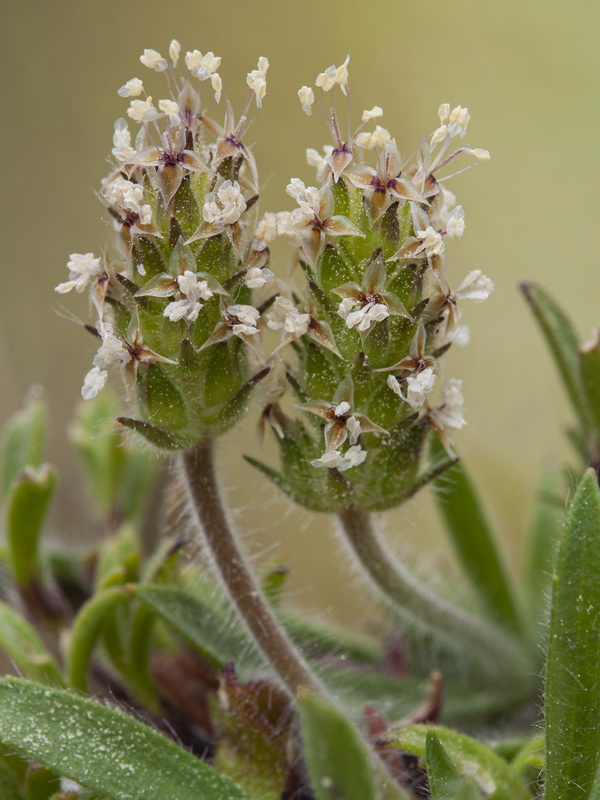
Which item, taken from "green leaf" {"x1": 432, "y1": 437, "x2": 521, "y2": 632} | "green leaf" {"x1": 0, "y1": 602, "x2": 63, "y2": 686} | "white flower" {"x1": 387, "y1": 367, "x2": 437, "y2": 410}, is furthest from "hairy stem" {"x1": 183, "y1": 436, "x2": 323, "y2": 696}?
"green leaf" {"x1": 432, "y1": 437, "x2": 521, "y2": 632}

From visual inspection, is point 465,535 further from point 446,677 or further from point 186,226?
point 186,226

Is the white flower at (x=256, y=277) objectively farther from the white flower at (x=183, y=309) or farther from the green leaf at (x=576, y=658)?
the green leaf at (x=576, y=658)

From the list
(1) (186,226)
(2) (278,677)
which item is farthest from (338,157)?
(2) (278,677)

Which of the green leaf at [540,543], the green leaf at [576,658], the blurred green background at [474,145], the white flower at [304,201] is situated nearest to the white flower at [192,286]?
the white flower at [304,201]

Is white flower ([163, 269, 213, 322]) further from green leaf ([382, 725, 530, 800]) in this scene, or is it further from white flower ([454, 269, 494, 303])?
green leaf ([382, 725, 530, 800])

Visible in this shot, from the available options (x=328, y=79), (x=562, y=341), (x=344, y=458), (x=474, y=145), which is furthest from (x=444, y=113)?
(x=474, y=145)

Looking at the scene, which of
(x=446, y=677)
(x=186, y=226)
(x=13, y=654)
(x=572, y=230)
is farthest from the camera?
(x=572, y=230)
